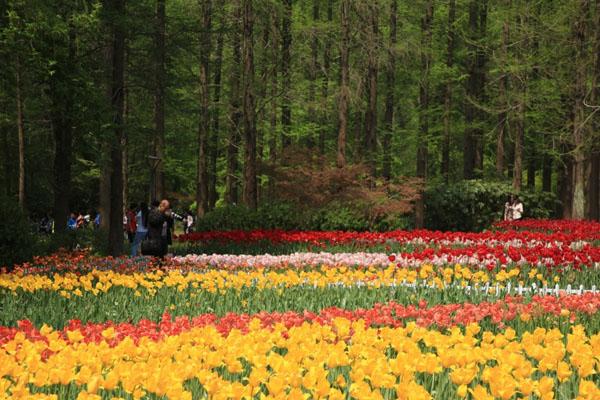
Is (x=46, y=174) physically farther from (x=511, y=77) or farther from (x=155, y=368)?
(x=155, y=368)

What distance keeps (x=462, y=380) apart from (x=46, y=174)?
110ft

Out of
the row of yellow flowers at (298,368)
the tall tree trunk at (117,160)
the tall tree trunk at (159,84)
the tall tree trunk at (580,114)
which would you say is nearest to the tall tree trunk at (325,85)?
the tall tree trunk at (159,84)

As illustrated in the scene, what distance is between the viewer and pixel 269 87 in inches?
1230

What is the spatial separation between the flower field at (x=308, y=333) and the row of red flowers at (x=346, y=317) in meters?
0.02

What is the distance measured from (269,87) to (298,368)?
90.0 feet

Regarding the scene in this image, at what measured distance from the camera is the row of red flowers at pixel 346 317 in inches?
235

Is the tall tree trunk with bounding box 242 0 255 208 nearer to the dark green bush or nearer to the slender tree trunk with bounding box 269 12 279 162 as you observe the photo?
the slender tree trunk with bounding box 269 12 279 162

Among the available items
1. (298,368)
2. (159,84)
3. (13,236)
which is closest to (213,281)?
(298,368)

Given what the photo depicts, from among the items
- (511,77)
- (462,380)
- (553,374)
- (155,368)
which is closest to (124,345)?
(155,368)

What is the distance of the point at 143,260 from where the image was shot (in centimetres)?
1512

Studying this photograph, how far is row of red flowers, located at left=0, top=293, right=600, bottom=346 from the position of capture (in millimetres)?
5957

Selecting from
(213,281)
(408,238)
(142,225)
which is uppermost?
(213,281)

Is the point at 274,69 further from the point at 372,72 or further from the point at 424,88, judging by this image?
the point at 424,88

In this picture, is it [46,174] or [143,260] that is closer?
[143,260]
